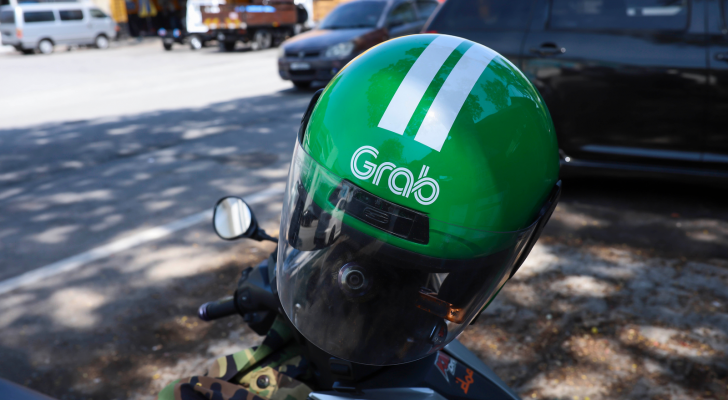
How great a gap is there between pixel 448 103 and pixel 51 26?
26.6 meters

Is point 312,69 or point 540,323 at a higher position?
point 540,323

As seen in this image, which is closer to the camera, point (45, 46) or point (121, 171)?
point (121, 171)

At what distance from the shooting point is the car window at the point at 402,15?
12000mm

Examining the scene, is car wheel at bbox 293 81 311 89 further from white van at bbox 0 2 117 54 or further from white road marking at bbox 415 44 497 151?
white van at bbox 0 2 117 54

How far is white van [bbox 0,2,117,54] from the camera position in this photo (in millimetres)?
22672

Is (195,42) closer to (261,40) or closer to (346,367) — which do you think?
(261,40)

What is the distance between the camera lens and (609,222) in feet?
14.4

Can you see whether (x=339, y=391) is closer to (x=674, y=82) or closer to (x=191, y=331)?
(x=191, y=331)

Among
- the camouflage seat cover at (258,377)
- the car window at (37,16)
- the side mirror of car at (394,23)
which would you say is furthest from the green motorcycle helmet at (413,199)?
the car window at (37,16)

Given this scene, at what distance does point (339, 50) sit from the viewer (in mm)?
10914

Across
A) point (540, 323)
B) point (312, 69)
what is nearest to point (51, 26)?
Answer: point (312, 69)

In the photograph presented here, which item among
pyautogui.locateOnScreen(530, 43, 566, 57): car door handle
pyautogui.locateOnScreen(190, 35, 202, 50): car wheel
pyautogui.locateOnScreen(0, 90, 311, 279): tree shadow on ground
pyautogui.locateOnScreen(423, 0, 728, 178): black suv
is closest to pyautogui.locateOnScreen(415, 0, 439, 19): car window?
pyautogui.locateOnScreen(0, 90, 311, 279): tree shadow on ground

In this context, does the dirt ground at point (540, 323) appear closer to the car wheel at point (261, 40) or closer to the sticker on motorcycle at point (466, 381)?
the sticker on motorcycle at point (466, 381)

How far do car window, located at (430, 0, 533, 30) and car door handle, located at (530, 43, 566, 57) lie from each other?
252 mm
